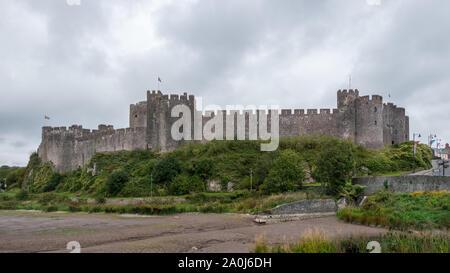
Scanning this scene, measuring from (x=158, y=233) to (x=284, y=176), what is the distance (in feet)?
43.6

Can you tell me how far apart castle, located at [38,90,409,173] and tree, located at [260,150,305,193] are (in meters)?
9.57

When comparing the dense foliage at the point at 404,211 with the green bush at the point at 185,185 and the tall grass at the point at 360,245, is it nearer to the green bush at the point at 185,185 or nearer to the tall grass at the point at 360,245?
the tall grass at the point at 360,245

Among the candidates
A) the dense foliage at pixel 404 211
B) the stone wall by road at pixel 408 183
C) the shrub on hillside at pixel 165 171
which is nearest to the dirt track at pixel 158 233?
the dense foliage at pixel 404 211

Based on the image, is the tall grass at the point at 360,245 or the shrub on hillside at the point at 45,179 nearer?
the tall grass at the point at 360,245

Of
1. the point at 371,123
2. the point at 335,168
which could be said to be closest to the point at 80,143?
the point at 335,168

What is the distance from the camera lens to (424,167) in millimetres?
35781

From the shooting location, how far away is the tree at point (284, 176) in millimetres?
29078

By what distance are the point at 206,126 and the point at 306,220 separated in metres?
19.3

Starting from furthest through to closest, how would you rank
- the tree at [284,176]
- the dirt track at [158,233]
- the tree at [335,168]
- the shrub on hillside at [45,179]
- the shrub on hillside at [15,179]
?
1. the shrub on hillside at [15,179]
2. the shrub on hillside at [45,179]
3. the tree at [284,176]
4. the tree at [335,168]
5. the dirt track at [158,233]

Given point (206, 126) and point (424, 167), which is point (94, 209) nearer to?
point (206, 126)

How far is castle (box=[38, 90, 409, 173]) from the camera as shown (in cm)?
3666

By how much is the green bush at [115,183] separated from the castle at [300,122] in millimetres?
5891

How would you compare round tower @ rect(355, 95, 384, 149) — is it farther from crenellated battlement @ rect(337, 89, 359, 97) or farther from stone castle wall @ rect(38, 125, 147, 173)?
stone castle wall @ rect(38, 125, 147, 173)
